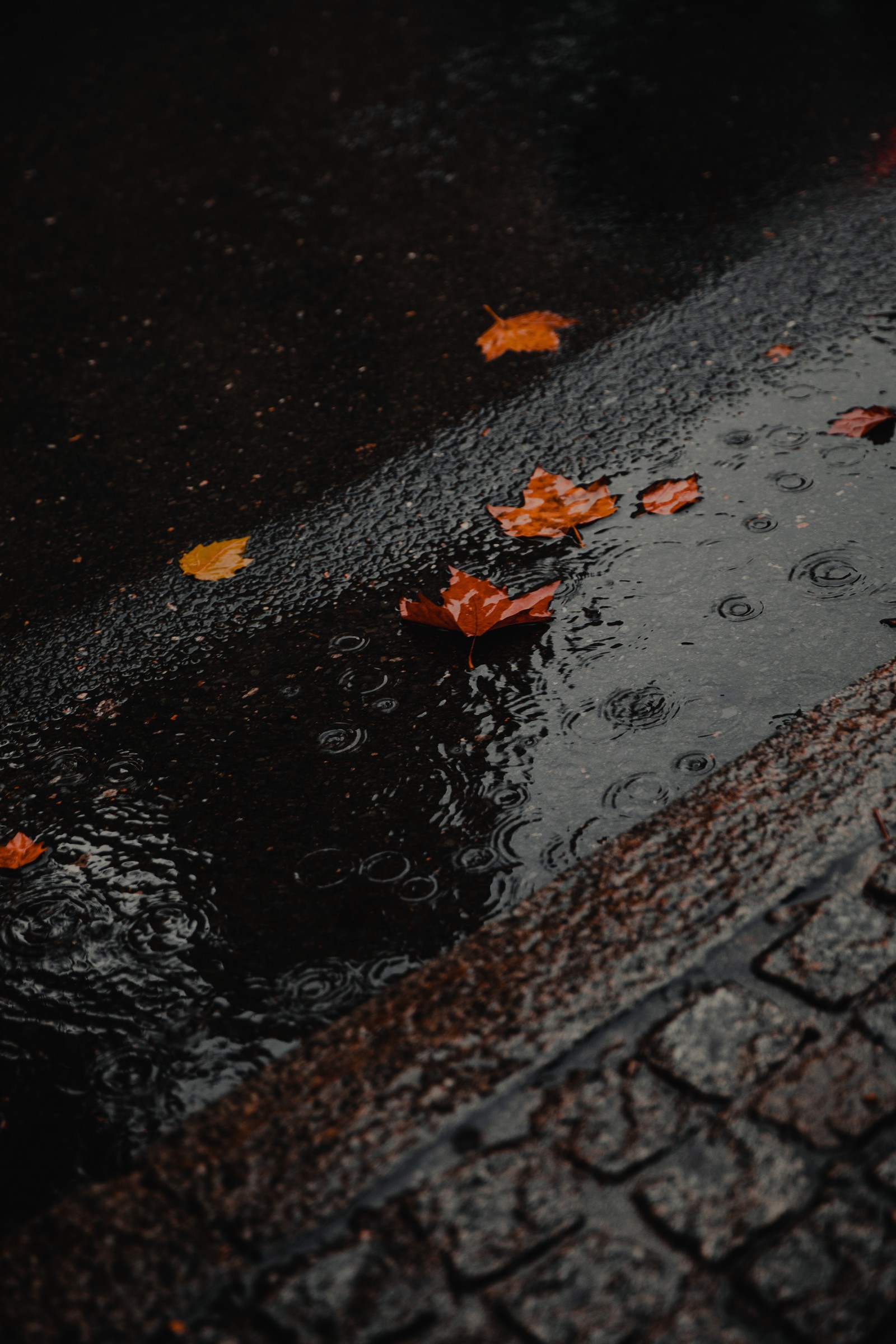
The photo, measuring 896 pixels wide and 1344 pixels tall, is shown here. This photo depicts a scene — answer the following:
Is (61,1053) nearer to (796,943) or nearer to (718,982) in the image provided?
(718,982)

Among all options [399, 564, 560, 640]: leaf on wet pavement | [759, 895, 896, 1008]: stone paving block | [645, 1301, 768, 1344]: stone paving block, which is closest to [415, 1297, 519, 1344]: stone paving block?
[645, 1301, 768, 1344]: stone paving block

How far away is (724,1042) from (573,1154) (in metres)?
0.26

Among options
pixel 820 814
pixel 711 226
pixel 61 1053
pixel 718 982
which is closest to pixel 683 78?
pixel 711 226

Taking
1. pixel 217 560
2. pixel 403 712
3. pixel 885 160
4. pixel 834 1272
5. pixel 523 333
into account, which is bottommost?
pixel 834 1272

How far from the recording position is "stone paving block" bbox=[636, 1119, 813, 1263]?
117 centimetres

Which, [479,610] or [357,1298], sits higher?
[479,610]

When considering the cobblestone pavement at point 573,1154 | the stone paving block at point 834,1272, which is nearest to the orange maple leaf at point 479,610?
the cobblestone pavement at point 573,1154

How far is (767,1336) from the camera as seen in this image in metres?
1.09

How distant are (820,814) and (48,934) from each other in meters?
1.33

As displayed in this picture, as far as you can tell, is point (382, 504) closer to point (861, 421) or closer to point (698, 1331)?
point (861, 421)

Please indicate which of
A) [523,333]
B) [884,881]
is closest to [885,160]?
[523,333]

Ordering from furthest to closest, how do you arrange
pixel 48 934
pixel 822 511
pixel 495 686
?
pixel 822 511
pixel 495 686
pixel 48 934

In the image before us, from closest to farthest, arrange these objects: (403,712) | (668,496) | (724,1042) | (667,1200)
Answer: (667,1200), (724,1042), (403,712), (668,496)

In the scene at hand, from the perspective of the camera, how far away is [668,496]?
2396 millimetres
